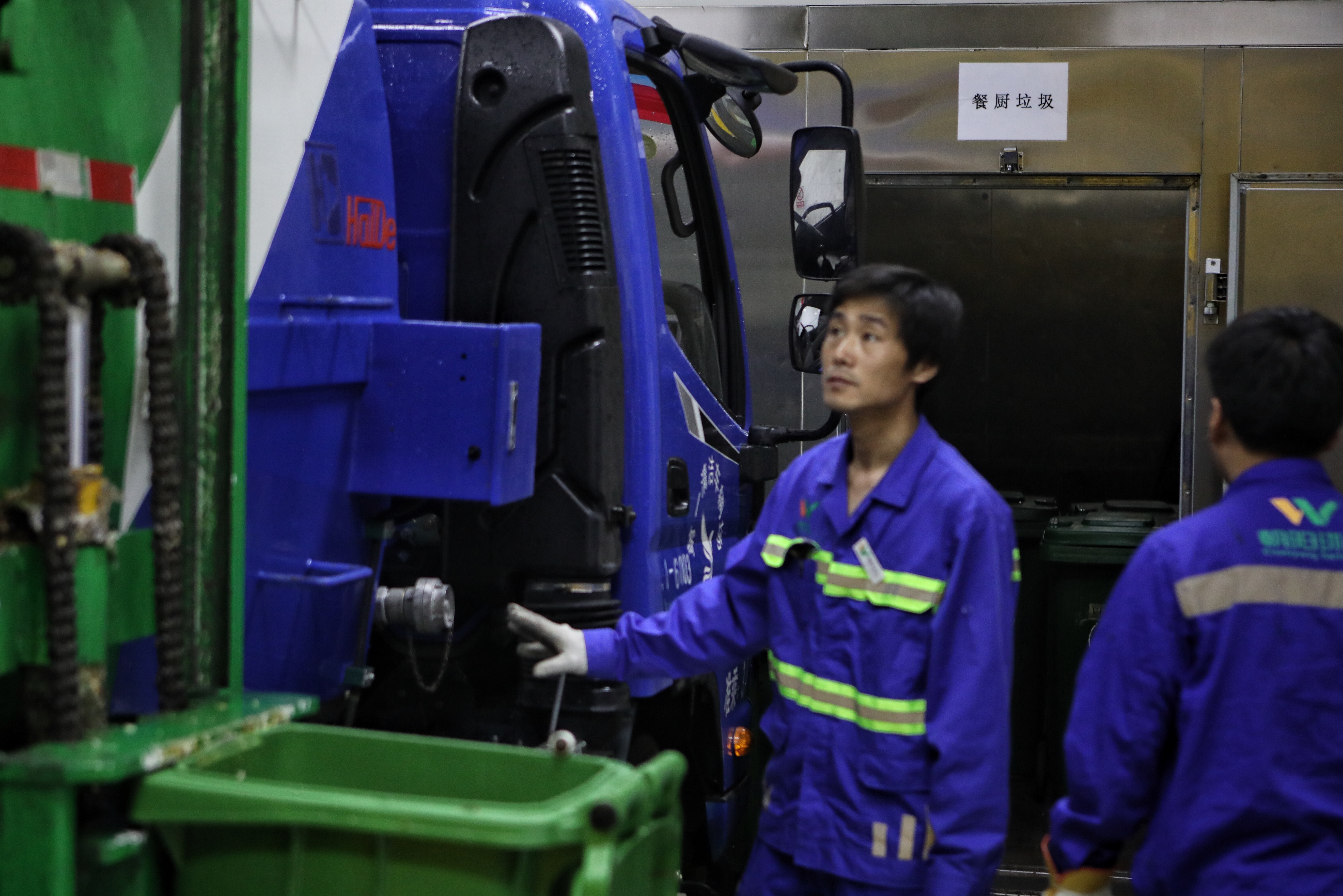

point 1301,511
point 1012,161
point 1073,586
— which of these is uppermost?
point 1012,161

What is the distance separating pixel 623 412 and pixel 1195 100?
4.19 meters

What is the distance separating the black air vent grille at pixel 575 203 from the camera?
10.6 feet

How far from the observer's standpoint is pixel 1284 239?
646 centimetres

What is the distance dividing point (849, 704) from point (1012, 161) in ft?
14.9

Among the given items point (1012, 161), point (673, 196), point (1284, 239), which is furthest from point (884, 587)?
point (1284, 239)

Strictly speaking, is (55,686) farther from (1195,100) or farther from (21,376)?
(1195,100)

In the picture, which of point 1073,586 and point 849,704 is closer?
point 849,704

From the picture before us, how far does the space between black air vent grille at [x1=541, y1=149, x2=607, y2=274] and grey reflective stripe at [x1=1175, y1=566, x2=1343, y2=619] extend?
1.55m

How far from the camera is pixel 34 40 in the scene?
1934 mm

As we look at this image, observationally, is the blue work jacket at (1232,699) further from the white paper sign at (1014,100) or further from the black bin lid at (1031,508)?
the white paper sign at (1014,100)

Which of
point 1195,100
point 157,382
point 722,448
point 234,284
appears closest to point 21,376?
point 157,382

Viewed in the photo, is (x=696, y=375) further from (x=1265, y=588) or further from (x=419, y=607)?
(x=1265, y=588)

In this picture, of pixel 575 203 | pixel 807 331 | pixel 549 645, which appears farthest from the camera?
pixel 807 331

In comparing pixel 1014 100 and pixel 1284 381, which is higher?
pixel 1014 100
